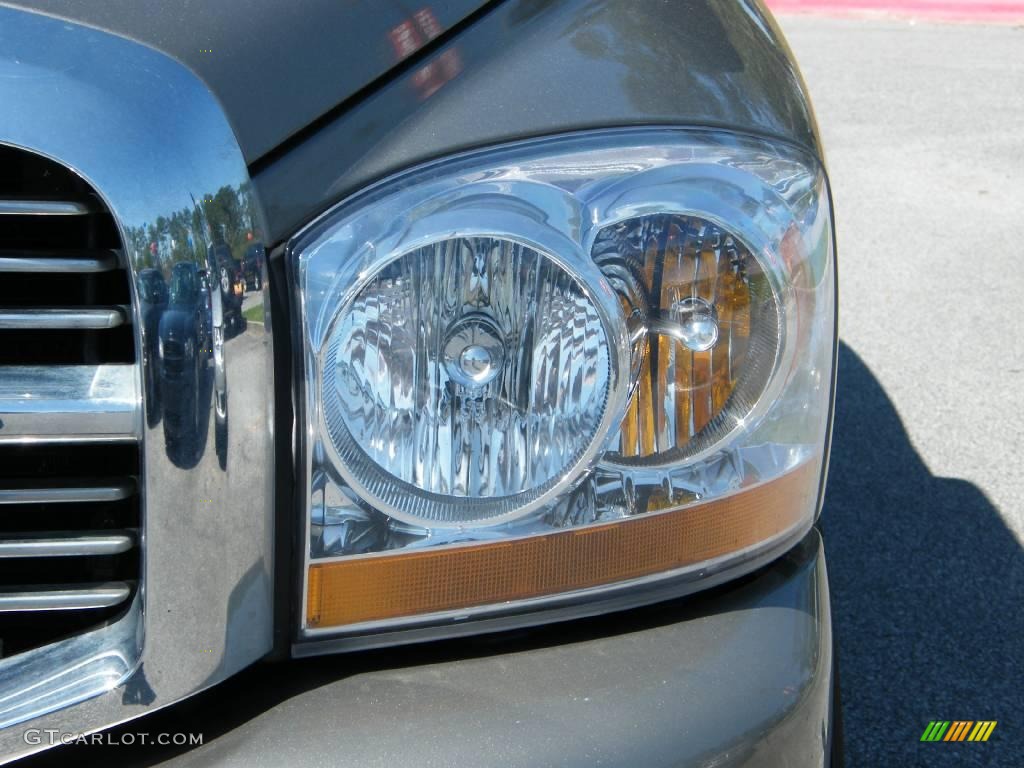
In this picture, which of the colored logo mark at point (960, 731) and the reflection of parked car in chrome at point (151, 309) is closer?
the reflection of parked car in chrome at point (151, 309)

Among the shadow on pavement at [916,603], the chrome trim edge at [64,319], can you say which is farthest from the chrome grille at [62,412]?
the shadow on pavement at [916,603]

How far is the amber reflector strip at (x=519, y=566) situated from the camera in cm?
113

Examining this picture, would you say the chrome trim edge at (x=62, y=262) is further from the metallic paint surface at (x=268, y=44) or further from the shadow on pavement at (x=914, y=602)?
the shadow on pavement at (x=914, y=602)

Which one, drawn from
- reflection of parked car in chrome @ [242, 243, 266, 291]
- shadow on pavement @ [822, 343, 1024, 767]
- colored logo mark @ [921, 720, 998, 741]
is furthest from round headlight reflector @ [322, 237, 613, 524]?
colored logo mark @ [921, 720, 998, 741]

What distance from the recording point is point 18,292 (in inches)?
43.0

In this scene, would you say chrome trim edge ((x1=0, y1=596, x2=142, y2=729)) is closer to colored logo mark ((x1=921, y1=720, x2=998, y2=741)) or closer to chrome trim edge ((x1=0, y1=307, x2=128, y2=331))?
chrome trim edge ((x1=0, y1=307, x2=128, y2=331))

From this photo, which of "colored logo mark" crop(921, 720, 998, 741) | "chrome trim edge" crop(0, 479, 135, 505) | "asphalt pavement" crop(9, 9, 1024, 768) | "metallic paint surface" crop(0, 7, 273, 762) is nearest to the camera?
"metallic paint surface" crop(0, 7, 273, 762)

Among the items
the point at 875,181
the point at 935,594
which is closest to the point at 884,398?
the point at 935,594

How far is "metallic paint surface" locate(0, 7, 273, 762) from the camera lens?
0.98 m

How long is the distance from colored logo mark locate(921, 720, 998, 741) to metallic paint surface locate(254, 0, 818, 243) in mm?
1548

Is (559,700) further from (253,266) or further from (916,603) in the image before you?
(916,603)

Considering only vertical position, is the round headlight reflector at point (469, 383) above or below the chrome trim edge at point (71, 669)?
above

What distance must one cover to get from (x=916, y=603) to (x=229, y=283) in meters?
2.23

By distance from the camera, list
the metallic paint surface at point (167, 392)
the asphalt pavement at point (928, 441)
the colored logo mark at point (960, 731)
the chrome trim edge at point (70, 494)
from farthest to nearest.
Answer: the asphalt pavement at point (928, 441)
the colored logo mark at point (960, 731)
the chrome trim edge at point (70, 494)
the metallic paint surface at point (167, 392)
